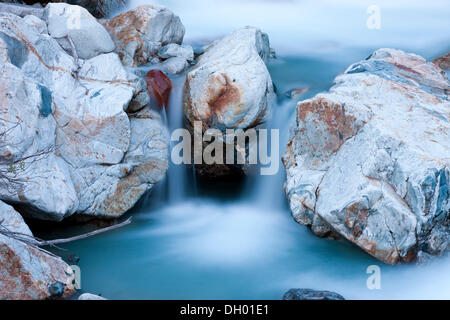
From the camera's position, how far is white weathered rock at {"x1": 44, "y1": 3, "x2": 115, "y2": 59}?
240 inches

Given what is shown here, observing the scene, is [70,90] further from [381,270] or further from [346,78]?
[381,270]

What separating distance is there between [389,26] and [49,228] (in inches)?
292

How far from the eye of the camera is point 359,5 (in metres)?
10.7

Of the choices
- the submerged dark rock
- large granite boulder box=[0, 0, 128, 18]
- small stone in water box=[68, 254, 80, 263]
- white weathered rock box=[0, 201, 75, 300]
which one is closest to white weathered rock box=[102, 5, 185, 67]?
large granite boulder box=[0, 0, 128, 18]

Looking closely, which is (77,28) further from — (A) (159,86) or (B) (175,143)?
(B) (175,143)

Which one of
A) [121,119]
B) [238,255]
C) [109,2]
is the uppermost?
[109,2]

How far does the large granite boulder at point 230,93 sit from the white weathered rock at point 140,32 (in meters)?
1.11

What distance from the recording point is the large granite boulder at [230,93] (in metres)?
5.76

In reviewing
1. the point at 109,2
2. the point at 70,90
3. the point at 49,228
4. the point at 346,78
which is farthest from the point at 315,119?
the point at 109,2

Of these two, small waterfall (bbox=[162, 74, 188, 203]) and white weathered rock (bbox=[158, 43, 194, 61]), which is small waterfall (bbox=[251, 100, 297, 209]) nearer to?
small waterfall (bbox=[162, 74, 188, 203])

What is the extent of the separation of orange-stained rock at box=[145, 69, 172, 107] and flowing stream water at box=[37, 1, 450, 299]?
0.11 metres

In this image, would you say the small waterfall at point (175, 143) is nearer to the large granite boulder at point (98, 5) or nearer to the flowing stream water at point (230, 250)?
the flowing stream water at point (230, 250)
